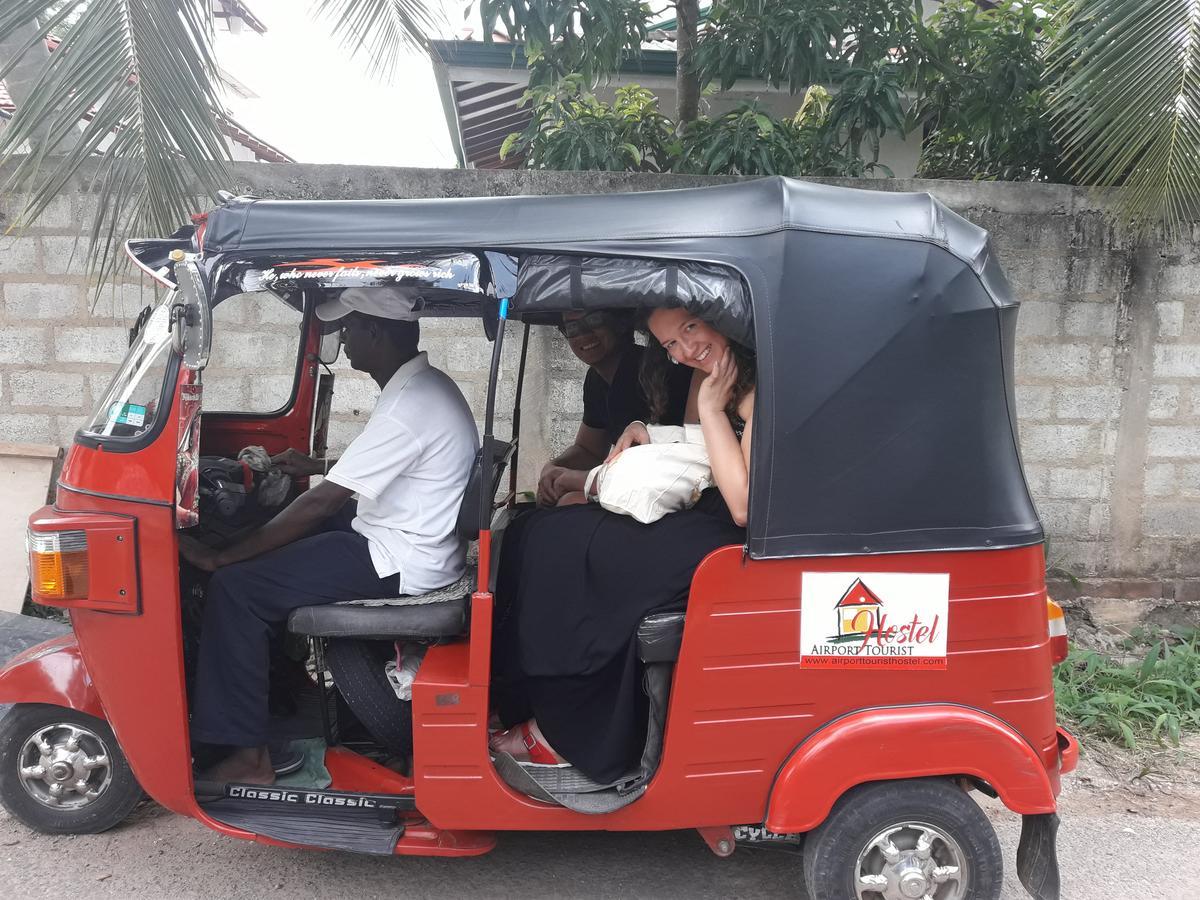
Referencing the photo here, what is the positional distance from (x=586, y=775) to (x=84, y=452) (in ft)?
5.97

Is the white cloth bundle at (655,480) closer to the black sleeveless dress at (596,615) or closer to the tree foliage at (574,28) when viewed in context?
the black sleeveless dress at (596,615)

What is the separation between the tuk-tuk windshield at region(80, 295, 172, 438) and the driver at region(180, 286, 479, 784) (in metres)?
0.41

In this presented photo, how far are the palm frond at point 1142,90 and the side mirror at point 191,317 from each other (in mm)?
4368

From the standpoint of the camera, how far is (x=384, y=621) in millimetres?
2836

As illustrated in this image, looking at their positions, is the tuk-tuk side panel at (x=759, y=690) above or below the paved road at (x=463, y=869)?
above

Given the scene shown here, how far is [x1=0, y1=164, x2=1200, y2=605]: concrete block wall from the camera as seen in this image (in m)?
5.13

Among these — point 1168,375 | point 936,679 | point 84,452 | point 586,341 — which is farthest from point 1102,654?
point 84,452

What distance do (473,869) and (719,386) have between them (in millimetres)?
1823

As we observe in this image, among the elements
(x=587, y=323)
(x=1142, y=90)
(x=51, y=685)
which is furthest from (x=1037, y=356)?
(x=51, y=685)

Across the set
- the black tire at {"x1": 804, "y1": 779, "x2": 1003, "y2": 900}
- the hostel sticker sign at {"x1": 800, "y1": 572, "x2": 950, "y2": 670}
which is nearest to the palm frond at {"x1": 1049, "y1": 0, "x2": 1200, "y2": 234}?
the hostel sticker sign at {"x1": 800, "y1": 572, "x2": 950, "y2": 670}

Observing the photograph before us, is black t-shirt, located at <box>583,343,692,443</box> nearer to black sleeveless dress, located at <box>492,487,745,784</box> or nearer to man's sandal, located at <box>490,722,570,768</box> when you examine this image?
black sleeveless dress, located at <box>492,487,745,784</box>

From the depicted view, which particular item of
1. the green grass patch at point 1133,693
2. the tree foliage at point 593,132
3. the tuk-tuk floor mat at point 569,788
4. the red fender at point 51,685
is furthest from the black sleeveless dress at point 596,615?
the tree foliage at point 593,132

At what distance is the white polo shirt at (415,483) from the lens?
2930 mm

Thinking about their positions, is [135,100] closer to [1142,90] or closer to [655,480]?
[655,480]
